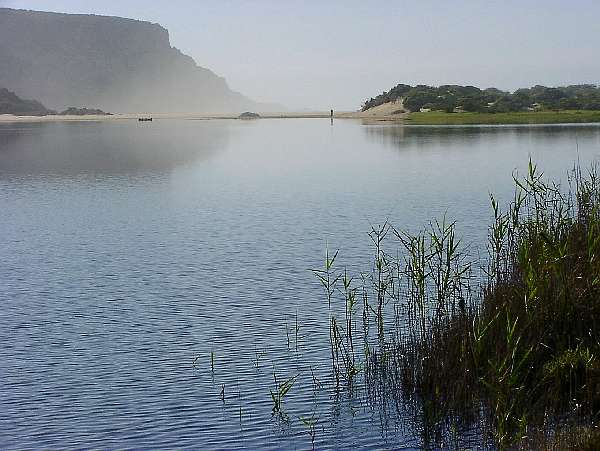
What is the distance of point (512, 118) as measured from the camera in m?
116

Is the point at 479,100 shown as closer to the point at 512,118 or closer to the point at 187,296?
the point at 512,118

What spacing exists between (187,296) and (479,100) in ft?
387

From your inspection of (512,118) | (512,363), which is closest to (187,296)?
(512,363)

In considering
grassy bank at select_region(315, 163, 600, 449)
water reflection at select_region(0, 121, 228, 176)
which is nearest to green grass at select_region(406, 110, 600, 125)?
water reflection at select_region(0, 121, 228, 176)

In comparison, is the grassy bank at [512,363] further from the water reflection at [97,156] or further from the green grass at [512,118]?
the green grass at [512,118]

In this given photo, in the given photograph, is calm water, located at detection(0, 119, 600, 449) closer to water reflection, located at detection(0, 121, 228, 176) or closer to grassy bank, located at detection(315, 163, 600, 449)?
grassy bank, located at detection(315, 163, 600, 449)

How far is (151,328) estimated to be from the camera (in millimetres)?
16547

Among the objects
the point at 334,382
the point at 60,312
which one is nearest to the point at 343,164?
the point at 60,312

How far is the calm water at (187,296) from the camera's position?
39.6ft

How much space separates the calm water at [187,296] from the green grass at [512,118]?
2374 inches

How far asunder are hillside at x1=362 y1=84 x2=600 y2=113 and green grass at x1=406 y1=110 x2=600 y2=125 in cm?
407

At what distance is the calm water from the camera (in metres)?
12.1

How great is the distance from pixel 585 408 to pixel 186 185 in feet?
116

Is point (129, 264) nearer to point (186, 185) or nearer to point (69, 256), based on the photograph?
point (69, 256)
